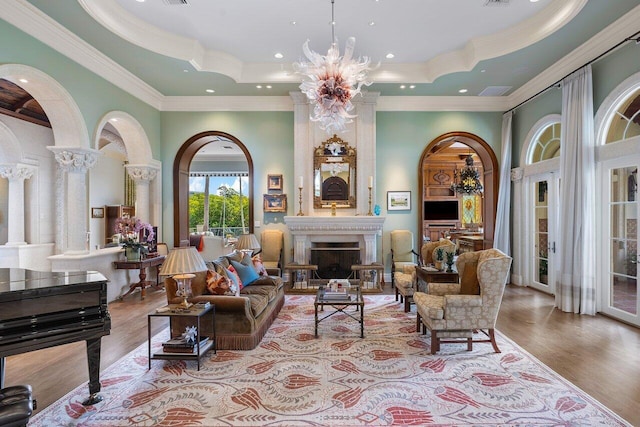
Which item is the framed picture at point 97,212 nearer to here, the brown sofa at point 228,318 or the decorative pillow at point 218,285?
the brown sofa at point 228,318

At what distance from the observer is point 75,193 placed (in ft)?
16.8

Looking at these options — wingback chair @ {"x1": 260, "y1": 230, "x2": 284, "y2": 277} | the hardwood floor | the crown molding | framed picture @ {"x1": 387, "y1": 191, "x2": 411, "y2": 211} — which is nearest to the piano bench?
the hardwood floor

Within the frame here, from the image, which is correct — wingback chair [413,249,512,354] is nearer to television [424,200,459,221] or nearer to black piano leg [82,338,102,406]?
black piano leg [82,338,102,406]

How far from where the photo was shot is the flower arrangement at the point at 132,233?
19.2 feet

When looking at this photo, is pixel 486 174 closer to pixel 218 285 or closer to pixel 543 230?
pixel 543 230

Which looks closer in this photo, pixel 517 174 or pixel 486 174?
pixel 517 174

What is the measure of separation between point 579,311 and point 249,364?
4.90 m

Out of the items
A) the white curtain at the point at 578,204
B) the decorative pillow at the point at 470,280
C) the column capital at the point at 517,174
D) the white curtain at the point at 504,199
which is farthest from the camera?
the white curtain at the point at 504,199

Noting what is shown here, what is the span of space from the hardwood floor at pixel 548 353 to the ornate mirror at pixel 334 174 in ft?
11.8

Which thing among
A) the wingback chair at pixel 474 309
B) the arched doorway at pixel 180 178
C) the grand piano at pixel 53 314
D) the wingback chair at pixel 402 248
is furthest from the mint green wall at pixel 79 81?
the wingback chair at pixel 474 309

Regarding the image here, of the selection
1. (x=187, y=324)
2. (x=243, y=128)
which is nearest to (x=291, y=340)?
(x=187, y=324)

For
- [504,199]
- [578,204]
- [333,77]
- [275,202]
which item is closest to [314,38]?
[333,77]

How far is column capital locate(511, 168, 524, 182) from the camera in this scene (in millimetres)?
6824

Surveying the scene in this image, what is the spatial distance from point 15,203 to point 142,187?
267cm
